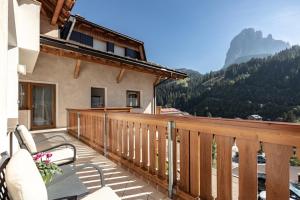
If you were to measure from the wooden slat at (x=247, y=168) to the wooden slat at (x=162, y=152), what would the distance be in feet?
3.51

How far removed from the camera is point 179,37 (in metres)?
65.9

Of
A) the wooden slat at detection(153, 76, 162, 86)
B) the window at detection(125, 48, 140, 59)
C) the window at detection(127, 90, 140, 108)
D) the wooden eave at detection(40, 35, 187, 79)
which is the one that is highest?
the window at detection(125, 48, 140, 59)

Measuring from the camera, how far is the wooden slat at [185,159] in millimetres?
2303

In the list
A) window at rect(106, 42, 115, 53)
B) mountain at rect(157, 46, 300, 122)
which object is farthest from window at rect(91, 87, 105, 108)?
mountain at rect(157, 46, 300, 122)

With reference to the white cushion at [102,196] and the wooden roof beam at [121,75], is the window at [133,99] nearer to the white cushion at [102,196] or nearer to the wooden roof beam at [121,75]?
the wooden roof beam at [121,75]

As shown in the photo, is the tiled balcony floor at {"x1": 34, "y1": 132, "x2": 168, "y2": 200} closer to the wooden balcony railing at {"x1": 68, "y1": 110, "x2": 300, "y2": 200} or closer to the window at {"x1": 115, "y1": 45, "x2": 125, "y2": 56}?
the wooden balcony railing at {"x1": 68, "y1": 110, "x2": 300, "y2": 200}

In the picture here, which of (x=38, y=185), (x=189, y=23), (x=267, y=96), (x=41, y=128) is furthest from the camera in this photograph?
(x=189, y=23)

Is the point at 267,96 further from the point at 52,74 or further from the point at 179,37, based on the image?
the point at 179,37

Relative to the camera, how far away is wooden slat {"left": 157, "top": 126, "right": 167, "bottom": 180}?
269 centimetres

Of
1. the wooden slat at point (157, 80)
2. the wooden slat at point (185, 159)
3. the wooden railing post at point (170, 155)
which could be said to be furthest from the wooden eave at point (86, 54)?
the wooden slat at point (185, 159)

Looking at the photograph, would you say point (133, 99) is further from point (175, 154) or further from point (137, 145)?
point (175, 154)

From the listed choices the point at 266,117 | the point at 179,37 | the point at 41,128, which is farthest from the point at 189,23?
the point at 41,128

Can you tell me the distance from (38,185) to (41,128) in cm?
Answer: 812

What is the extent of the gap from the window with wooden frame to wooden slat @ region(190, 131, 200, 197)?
986 centimetres
